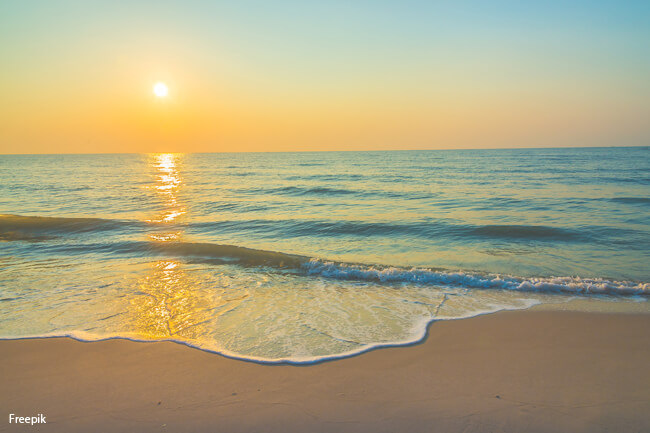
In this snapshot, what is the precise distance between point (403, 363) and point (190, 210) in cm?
1788

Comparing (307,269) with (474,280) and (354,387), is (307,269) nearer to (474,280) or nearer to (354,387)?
(474,280)

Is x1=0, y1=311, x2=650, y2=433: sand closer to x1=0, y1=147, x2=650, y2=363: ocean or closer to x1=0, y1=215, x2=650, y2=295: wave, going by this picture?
x1=0, y1=147, x2=650, y2=363: ocean

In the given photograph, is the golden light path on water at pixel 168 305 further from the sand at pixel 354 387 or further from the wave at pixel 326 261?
the wave at pixel 326 261

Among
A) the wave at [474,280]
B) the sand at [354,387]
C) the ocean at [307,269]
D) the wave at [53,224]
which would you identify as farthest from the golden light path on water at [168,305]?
the wave at [53,224]

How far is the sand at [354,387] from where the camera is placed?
11.3 ft

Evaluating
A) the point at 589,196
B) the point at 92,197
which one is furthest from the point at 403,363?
the point at 92,197

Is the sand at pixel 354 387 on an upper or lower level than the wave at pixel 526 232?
lower

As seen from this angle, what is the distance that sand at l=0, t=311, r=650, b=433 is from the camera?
3.44 metres

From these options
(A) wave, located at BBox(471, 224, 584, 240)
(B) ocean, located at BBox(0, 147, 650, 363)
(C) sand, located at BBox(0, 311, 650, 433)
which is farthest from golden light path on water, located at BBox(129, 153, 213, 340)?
(A) wave, located at BBox(471, 224, 584, 240)

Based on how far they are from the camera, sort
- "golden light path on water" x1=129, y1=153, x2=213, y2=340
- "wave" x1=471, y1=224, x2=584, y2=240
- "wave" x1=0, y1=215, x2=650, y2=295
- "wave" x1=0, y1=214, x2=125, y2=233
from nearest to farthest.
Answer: "golden light path on water" x1=129, y1=153, x2=213, y2=340, "wave" x1=0, y1=215, x2=650, y2=295, "wave" x1=471, y1=224, x2=584, y2=240, "wave" x1=0, y1=214, x2=125, y2=233

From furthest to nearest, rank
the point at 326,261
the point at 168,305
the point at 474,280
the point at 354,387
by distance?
the point at 326,261 < the point at 474,280 < the point at 168,305 < the point at 354,387

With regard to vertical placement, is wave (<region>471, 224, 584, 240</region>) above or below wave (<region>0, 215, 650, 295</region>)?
above

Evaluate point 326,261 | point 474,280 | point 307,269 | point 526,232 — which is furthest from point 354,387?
point 526,232

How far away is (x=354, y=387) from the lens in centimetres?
398
